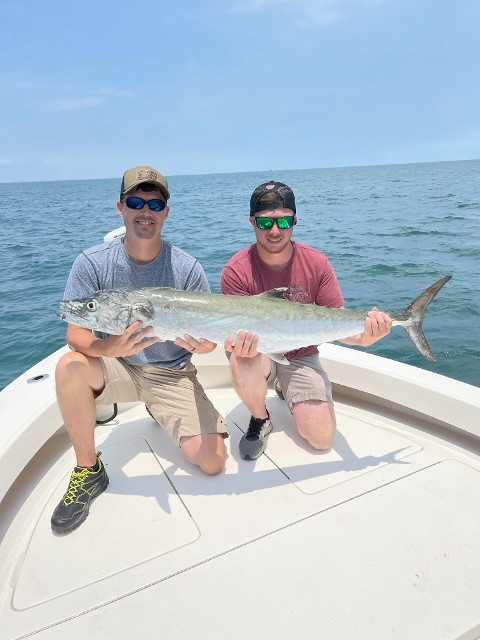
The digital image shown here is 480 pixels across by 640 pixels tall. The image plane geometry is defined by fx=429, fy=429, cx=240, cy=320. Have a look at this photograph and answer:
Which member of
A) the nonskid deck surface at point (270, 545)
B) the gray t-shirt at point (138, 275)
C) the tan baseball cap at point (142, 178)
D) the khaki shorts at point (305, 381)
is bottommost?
the nonskid deck surface at point (270, 545)

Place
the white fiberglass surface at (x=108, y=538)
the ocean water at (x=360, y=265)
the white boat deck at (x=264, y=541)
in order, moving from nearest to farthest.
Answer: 1. the white boat deck at (x=264, y=541)
2. the white fiberglass surface at (x=108, y=538)
3. the ocean water at (x=360, y=265)

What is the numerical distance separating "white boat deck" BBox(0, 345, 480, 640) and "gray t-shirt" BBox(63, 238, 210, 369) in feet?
2.34

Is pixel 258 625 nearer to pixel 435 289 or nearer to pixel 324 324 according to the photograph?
pixel 324 324

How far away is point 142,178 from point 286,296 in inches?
50.8

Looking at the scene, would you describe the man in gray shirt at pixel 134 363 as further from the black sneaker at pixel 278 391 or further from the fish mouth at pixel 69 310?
the black sneaker at pixel 278 391

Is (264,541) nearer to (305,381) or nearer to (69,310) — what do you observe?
(305,381)

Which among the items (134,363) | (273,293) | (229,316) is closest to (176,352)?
(134,363)

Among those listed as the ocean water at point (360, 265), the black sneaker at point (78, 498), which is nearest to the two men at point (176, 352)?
the black sneaker at point (78, 498)

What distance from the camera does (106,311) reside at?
8.48 ft

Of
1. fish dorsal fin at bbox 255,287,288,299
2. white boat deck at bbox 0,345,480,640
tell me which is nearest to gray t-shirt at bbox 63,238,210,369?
fish dorsal fin at bbox 255,287,288,299

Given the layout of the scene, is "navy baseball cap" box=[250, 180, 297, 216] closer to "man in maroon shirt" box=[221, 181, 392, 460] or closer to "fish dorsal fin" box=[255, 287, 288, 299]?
"man in maroon shirt" box=[221, 181, 392, 460]

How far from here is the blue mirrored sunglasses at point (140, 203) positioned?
109 inches

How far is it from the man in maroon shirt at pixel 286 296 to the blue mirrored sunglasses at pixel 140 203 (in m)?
0.67

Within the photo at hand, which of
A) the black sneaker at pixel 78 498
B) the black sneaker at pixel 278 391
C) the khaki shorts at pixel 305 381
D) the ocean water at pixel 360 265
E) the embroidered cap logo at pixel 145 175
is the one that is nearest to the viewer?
the black sneaker at pixel 78 498
